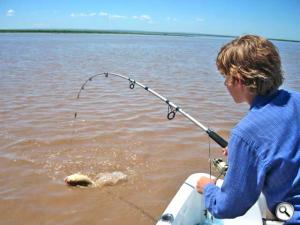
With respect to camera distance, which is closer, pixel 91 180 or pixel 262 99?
pixel 262 99

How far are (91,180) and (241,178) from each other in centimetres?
415

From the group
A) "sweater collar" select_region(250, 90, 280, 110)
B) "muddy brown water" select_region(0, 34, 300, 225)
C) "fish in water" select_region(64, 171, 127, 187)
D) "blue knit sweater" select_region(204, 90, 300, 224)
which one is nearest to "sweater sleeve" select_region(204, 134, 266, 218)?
"blue knit sweater" select_region(204, 90, 300, 224)

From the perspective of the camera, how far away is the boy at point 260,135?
184 centimetres

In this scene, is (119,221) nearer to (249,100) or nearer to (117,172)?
(117,172)

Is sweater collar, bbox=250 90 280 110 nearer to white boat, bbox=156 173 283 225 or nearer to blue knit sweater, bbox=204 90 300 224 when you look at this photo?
blue knit sweater, bbox=204 90 300 224

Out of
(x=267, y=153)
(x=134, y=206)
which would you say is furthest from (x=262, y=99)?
(x=134, y=206)

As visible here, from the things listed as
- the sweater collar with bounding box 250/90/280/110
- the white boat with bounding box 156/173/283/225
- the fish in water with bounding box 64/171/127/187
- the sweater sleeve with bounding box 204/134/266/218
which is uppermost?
the sweater collar with bounding box 250/90/280/110

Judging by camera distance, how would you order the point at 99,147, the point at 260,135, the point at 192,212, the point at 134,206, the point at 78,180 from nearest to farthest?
the point at 260,135
the point at 192,212
the point at 134,206
the point at 78,180
the point at 99,147

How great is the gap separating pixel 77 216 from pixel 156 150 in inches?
98.9

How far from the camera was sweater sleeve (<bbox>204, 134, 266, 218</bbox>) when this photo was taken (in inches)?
72.8

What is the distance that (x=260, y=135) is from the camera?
1.83 m

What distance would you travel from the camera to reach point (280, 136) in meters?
1.84

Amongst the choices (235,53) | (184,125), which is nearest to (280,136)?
(235,53)

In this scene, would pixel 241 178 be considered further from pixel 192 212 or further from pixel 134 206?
pixel 134 206
